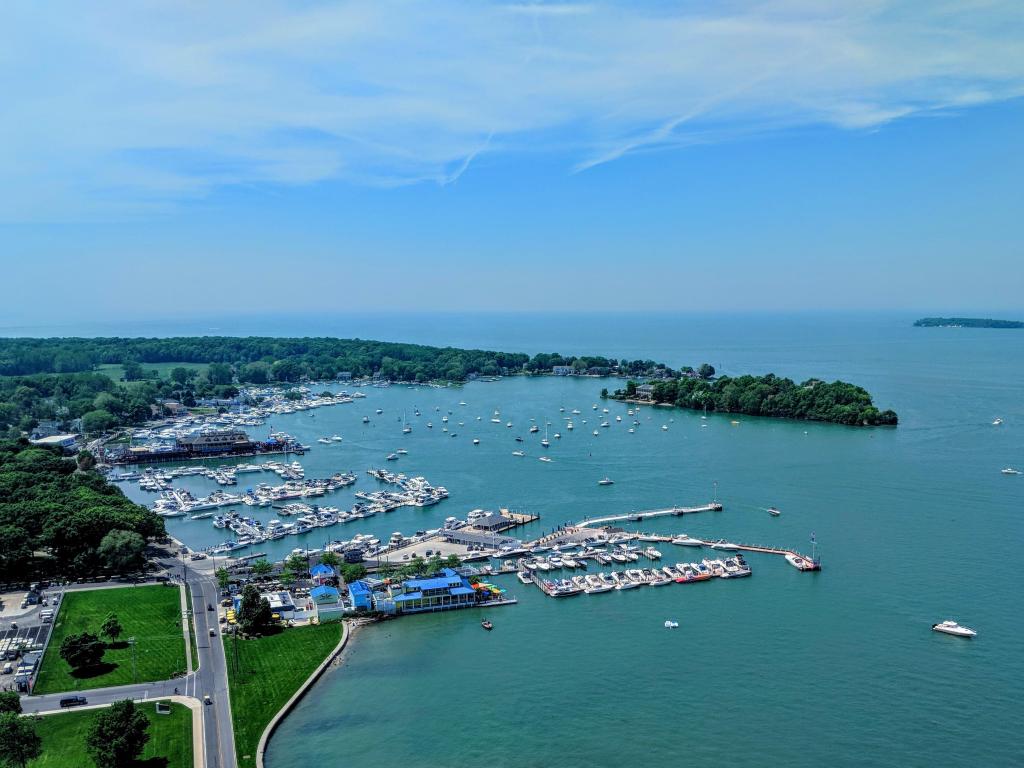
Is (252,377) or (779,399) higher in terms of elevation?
(779,399)

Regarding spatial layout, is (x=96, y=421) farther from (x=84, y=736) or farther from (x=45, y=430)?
(x=84, y=736)

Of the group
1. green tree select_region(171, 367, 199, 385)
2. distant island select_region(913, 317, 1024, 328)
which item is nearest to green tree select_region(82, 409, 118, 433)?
green tree select_region(171, 367, 199, 385)

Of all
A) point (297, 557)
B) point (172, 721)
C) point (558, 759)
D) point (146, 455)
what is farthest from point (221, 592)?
point (146, 455)

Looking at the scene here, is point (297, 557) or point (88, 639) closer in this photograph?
point (88, 639)

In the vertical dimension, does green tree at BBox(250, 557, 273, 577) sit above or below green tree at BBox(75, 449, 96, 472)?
below

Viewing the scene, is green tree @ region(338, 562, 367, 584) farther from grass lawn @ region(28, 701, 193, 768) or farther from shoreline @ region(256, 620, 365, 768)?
grass lawn @ region(28, 701, 193, 768)

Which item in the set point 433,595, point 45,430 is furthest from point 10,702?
point 45,430

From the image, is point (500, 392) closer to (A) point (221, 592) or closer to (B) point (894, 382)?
(B) point (894, 382)
